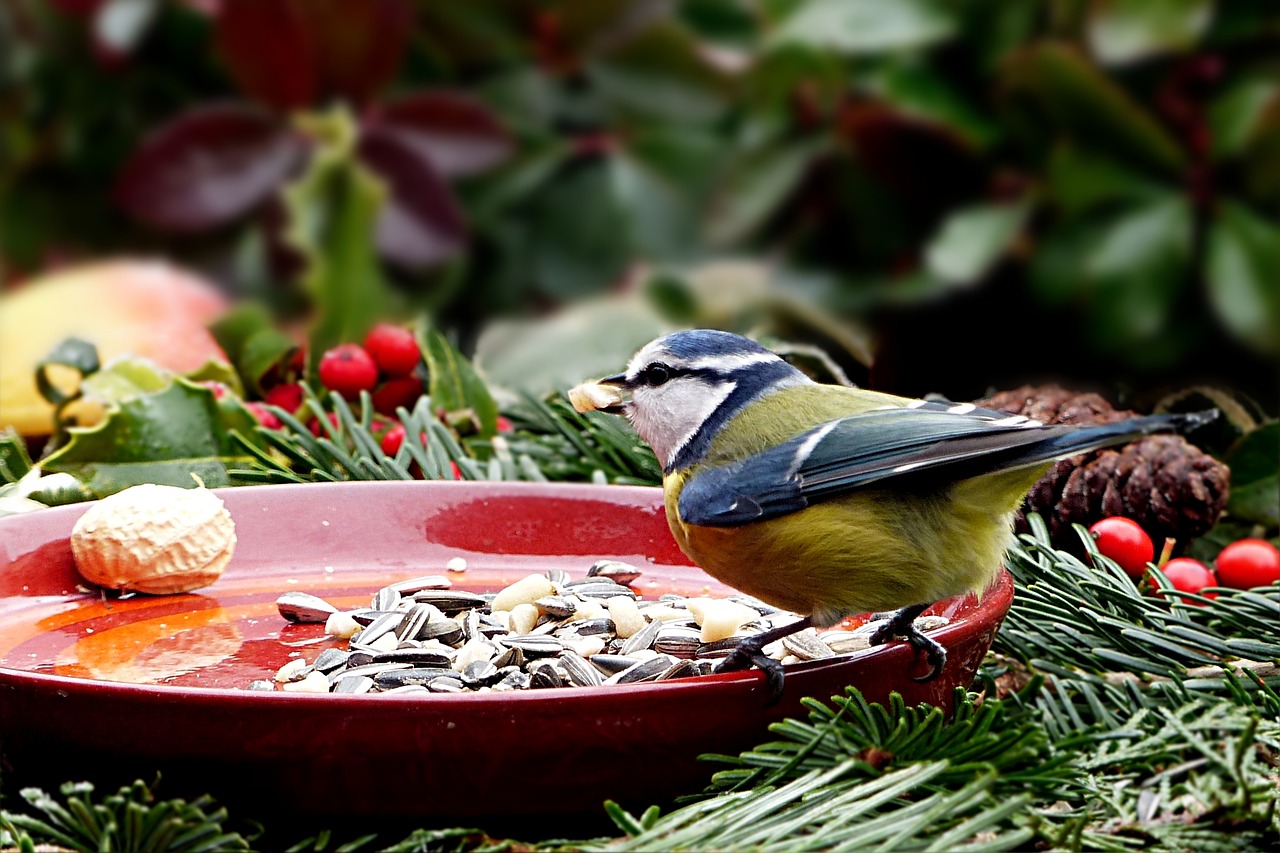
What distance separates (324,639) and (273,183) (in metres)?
0.89

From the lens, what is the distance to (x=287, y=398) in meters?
1.34

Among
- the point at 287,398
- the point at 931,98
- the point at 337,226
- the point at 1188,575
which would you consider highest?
the point at 931,98

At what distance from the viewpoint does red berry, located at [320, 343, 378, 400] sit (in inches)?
51.4

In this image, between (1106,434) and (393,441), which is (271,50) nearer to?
(393,441)

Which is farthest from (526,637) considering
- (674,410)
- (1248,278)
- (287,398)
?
(1248,278)

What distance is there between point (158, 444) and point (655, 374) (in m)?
0.42

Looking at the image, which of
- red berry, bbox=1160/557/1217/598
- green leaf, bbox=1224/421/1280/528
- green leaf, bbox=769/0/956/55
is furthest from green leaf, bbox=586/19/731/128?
red berry, bbox=1160/557/1217/598

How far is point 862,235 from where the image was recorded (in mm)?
1739

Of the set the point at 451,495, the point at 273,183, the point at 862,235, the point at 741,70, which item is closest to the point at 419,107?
the point at 273,183

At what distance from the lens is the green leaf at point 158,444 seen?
1146mm

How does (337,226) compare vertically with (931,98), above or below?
below

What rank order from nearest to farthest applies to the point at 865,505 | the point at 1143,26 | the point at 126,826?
the point at 126,826, the point at 865,505, the point at 1143,26

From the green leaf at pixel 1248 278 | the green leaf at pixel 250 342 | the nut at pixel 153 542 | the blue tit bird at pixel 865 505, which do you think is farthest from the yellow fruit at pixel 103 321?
the green leaf at pixel 1248 278

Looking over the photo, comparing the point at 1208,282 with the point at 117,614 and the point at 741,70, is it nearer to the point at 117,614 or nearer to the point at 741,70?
the point at 741,70
